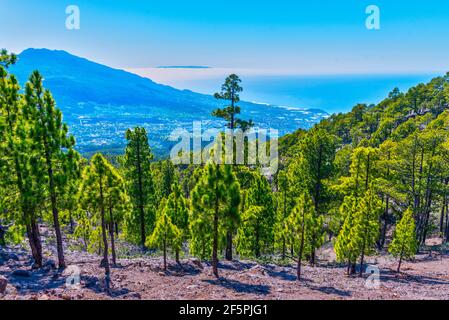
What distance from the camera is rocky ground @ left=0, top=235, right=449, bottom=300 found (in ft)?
55.6

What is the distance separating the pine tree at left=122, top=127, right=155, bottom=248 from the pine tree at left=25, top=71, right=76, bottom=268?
12.5m

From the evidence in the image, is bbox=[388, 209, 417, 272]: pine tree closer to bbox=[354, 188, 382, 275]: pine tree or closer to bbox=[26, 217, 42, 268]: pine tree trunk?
bbox=[354, 188, 382, 275]: pine tree

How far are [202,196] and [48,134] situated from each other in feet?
30.6

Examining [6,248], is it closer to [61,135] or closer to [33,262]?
[33,262]

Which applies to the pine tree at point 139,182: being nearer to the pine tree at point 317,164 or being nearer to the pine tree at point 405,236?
the pine tree at point 317,164

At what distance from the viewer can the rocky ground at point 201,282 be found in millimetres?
16953

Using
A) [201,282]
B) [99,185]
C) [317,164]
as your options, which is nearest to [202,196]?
[201,282]

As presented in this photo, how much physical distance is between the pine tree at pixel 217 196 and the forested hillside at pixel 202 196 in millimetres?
61

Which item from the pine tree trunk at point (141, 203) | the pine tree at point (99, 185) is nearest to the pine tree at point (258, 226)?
the pine tree trunk at point (141, 203)

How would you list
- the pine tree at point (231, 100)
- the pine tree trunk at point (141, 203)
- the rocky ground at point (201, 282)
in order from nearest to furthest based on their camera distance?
the rocky ground at point (201, 282)
the pine tree at point (231, 100)
the pine tree trunk at point (141, 203)
